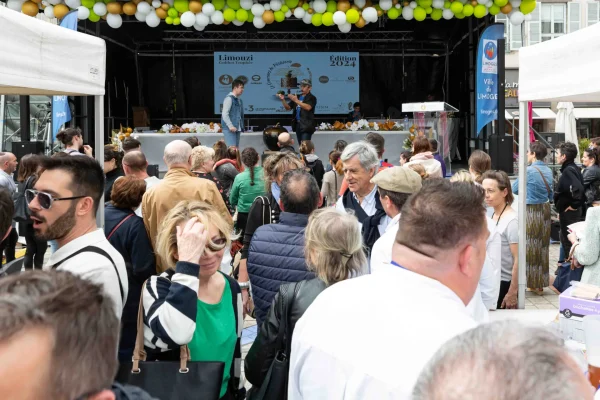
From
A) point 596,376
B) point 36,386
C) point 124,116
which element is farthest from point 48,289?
point 124,116

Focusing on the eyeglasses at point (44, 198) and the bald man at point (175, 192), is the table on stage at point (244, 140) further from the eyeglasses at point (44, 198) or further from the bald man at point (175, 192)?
the eyeglasses at point (44, 198)

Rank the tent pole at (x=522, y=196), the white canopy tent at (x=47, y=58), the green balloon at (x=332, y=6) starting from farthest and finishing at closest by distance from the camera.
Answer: the green balloon at (x=332, y=6)
the tent pole at (x=522, y=196)
the white canopy tent at (x=47, y=58)

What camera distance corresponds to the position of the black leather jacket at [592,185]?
8.04 metres

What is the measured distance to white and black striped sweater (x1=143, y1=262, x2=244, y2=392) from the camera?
88.2 inches

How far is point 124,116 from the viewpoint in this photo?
18.5 m

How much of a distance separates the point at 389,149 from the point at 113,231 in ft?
35.8

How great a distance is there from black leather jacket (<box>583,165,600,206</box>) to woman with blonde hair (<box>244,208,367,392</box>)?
6.31 m

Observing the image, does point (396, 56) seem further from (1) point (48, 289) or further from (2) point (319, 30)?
(1) point (48, 289)

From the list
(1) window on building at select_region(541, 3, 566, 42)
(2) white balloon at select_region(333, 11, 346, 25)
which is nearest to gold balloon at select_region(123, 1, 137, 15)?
(2) white balloon at select_region(333, 11, 346, 25)

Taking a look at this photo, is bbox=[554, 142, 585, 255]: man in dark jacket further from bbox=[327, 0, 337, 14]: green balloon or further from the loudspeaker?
bbox=[327, 0, 337, 14]: green balloon

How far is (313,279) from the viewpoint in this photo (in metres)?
2.63

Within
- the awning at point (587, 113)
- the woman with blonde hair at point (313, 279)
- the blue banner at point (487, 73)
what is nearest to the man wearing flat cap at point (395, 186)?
the woman with blonde hair at point (313, 279)

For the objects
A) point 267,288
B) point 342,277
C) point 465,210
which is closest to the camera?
point 465,210

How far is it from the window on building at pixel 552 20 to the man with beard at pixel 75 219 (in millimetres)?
34938
